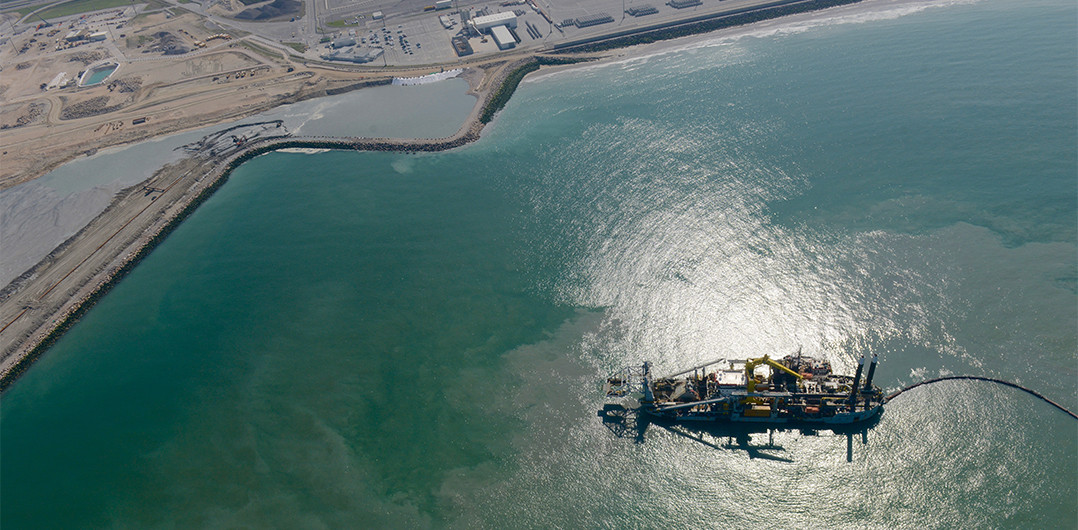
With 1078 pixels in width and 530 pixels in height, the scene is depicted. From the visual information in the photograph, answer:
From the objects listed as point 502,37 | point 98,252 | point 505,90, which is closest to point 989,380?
point 505,90

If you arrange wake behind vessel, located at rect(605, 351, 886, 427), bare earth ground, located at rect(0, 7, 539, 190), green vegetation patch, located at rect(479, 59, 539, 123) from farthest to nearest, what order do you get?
green vegetation patch, located at rect(479, 59, 539, 123) → bare earth ground, located at rect(0, 7, 539, 190) → wake behind vessel, located at rect(605, 351, 886, 427)

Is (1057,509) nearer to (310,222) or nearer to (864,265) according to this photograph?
(864,265)

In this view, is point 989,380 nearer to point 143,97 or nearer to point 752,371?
point 752,371

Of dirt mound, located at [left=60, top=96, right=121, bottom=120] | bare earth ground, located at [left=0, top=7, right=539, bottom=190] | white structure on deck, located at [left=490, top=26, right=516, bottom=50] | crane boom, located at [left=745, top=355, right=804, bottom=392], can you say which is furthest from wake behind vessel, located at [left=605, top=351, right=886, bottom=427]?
dirt mound, located at [left=60, top=96, right=121, bottom=120]

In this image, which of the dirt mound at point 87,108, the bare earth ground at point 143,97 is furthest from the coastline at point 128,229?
the dirt mound at point 87,108

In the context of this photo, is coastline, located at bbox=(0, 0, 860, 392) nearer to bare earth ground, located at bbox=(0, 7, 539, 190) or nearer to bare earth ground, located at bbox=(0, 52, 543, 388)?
bare earth ground, located at bbox=(0, 52, 543, 388)

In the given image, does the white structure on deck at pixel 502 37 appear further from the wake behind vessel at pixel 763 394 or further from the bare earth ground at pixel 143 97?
the wake behind vessel at pixel 763 394
